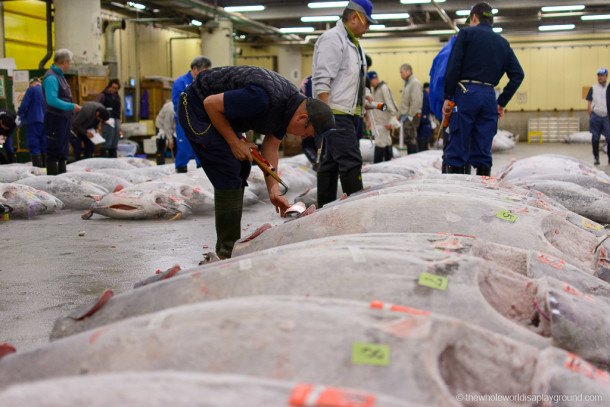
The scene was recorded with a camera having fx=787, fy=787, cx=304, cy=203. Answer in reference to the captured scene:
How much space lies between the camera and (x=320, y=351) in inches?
70.6

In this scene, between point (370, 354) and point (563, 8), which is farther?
point (563, 8)

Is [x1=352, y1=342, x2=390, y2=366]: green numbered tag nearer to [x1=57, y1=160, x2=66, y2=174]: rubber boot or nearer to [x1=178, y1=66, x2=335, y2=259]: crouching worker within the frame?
[x1=178, y1=66, x2=335, y2=259]: crouching worker

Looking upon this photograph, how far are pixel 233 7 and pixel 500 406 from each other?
69.0ft

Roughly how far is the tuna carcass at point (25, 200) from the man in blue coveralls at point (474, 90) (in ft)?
13.0

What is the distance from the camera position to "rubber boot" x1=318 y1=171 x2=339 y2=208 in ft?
21.5

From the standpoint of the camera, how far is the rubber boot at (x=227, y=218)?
487cm

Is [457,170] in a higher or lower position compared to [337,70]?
lower

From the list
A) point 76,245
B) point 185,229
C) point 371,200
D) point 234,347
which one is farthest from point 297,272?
point 185,229

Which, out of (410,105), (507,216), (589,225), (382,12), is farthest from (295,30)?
(507,216)

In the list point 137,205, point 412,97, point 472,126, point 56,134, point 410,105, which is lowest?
point 137,205

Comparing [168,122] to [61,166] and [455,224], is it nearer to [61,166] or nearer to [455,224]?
[61,166]

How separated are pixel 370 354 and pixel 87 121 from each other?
39.3ft

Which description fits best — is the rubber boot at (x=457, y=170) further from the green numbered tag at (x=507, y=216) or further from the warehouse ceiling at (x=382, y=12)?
the warehouse ceiling at (x=382, y=12)

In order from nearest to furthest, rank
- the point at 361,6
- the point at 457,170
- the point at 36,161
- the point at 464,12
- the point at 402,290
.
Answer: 1. the point at 402,290
2. the point at 361,6
3. the point at 457,170
4. the point at 36,161
5. the point at 464,12
